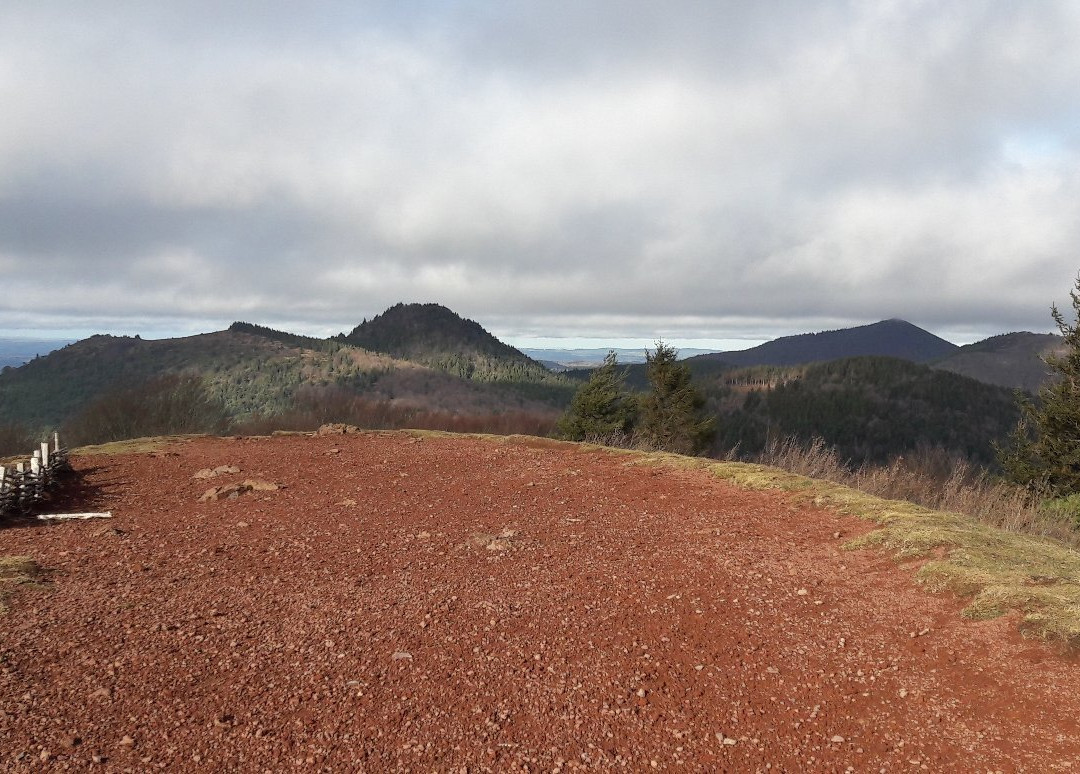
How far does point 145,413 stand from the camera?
106 ft

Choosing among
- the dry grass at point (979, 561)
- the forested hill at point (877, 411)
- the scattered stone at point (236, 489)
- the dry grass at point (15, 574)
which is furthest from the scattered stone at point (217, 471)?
the forested hill at point (877, 411)

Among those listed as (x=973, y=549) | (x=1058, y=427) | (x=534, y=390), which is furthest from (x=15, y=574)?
(x=534, y=390)

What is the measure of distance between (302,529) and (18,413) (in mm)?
160863

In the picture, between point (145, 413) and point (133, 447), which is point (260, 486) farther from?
point (145, 413)

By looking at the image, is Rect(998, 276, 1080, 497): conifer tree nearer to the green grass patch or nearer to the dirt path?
the green grass patch

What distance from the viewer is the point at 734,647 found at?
5109 mm

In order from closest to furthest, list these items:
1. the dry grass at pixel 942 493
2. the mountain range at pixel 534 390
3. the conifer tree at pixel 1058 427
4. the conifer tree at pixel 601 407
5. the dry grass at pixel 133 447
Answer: the dry grass at pixel 942 493 → the dry grass at pixel 133 447 → the conifer tree at pixel 1058 427 → the conifer tree at pixel 601 407 → the mountain range at pixel 534 390

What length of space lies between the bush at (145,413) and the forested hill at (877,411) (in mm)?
91420

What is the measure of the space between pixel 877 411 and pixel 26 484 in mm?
148605

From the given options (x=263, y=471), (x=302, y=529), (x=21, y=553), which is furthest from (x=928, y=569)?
(x=263, y=471)

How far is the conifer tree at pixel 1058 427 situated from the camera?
66.5 feet

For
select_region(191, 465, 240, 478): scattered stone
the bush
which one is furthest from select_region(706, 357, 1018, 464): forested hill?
select_region(191, 465, 240, 478): scattered stone

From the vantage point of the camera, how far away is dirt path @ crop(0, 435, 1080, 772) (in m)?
3.78

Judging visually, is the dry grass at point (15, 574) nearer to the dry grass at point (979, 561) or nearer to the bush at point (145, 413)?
the dry grass at point (979, 561)
